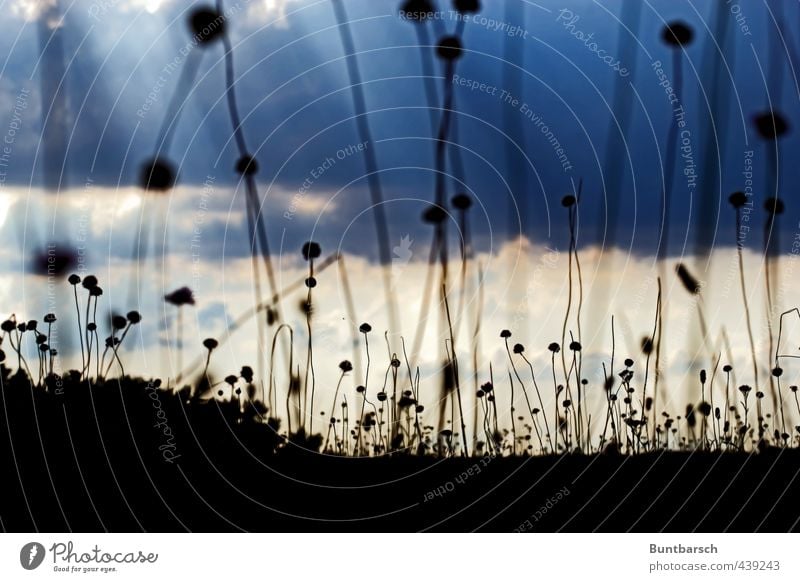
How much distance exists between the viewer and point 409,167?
5.89m

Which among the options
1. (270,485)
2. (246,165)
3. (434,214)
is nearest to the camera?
(270,485)

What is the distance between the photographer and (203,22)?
587 cm

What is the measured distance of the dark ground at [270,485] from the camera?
223 inches

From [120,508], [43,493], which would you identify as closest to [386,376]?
[120,508]

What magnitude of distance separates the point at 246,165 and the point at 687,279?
2801 millimetres

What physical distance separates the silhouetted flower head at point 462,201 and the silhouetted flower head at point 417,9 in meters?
1.12

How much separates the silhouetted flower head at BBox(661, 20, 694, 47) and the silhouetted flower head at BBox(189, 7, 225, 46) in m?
2.76

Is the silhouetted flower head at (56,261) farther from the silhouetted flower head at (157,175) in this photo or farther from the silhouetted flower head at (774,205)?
the silhouetted flower head at (774,205)

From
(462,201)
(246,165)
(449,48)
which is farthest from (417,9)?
(246,165)

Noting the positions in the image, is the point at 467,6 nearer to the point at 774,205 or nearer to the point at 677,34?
the point at 677,34

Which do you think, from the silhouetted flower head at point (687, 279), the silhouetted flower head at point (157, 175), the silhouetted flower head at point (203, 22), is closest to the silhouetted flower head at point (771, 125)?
the silhouetted flower head at point (687, 279)

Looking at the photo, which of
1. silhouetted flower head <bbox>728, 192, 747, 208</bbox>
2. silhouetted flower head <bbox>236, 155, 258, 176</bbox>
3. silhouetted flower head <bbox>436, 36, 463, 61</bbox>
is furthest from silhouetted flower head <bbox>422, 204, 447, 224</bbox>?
silhouetted flower head <bbox>728, 192, 747, 208</bbox>

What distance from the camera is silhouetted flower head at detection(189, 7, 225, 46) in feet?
19.2
